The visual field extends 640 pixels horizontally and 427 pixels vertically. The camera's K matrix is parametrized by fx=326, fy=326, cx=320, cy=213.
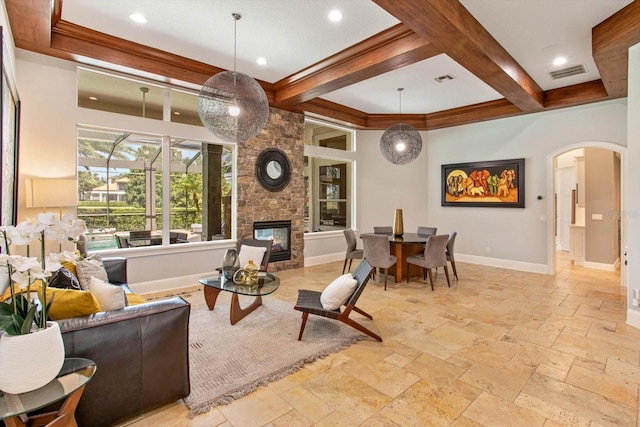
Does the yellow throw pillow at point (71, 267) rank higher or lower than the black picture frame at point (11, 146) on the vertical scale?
lower

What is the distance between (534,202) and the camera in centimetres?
650

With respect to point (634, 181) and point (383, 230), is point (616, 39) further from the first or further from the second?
point (383, 230)

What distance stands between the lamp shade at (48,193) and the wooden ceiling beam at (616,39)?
634 centimetres

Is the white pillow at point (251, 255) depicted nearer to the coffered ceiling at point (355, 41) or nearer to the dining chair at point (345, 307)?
the dining chair at point (345, 307)

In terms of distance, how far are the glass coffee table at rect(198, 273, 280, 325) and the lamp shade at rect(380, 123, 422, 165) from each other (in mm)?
3369

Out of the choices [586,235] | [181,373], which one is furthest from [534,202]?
[181,373]

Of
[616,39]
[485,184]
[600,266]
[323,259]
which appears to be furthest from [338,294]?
[600,266]

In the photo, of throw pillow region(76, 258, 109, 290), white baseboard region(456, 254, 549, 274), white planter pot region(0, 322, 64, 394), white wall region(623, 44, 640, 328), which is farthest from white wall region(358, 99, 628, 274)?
white planter pot region(0, 322, 64, 394)

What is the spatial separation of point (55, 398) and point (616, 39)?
5.56 m

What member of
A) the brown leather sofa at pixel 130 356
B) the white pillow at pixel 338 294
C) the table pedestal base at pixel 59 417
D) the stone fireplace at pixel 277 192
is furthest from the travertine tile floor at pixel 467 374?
the stone fireplace at pixel 277 192

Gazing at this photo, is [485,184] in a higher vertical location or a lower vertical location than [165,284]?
higher

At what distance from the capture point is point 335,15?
11.5 feet

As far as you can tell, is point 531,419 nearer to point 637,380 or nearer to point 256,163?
point 637,380

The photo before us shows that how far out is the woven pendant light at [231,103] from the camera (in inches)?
130
